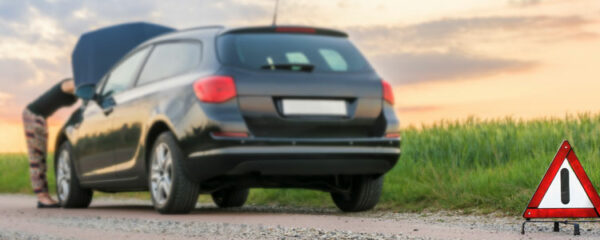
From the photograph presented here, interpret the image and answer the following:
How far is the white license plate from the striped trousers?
4.84 meters

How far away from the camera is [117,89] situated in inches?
365

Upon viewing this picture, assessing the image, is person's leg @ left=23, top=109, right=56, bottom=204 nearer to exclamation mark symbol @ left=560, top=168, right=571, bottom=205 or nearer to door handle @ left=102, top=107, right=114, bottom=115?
door handle @ left=102, top=107, right=114, bottom=115

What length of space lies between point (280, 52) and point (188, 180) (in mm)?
1361

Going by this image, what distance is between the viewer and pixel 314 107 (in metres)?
7.41

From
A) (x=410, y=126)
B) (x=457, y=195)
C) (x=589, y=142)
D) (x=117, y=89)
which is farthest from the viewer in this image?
(x=410, y=126)

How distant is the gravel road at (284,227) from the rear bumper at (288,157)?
408 millimetres

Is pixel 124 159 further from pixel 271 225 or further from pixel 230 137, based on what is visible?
pixel 271 225

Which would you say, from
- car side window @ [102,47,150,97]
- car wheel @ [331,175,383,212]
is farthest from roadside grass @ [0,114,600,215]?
car side window @ [102,47,150,97]

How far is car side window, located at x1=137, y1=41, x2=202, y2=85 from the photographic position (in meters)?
7.93

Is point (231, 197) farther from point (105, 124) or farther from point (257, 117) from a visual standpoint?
point (257, 117)

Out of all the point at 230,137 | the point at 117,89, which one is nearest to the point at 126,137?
the point at 117,89

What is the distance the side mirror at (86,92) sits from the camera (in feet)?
31.8

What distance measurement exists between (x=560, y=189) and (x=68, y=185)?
6183 mm

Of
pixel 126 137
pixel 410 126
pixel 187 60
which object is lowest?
pixel 410 126
